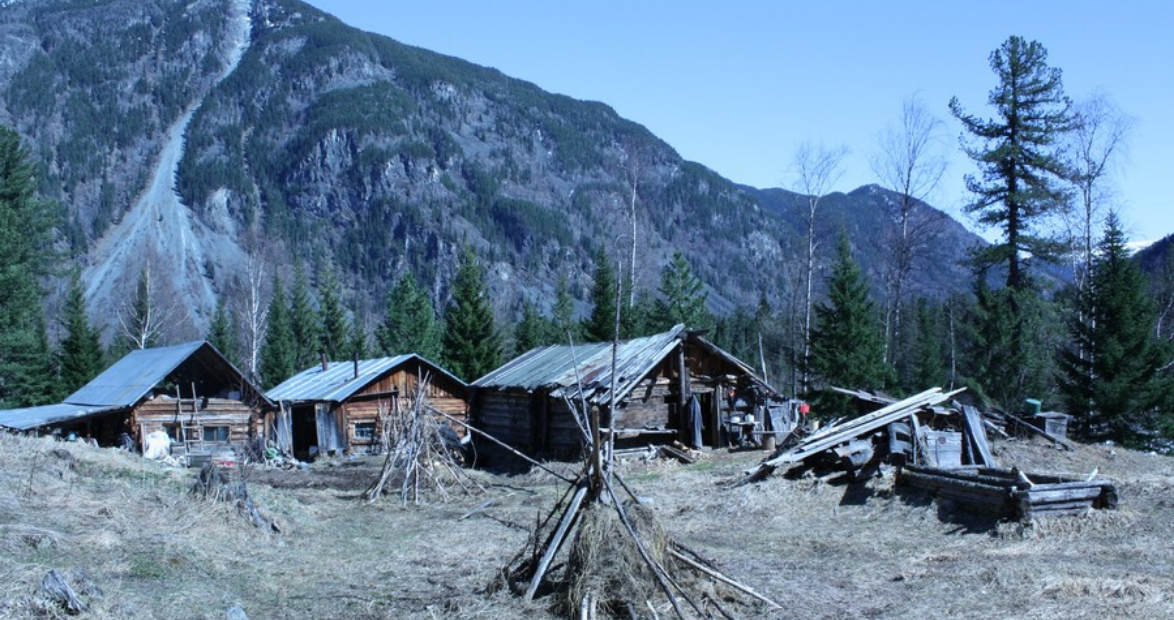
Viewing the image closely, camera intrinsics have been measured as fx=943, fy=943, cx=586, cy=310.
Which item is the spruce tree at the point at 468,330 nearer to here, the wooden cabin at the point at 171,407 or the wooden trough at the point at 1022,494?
the wooden cabin at the point at 171,407

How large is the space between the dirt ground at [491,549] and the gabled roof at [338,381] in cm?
1480

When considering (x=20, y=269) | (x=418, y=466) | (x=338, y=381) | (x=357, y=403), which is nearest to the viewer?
(x=418, y=466)

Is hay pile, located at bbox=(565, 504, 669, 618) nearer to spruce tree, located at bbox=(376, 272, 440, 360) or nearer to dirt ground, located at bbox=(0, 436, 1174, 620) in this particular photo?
dirt ground, located at bbox=(0, 436, 1174, 620)

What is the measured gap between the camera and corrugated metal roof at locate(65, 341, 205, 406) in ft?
110

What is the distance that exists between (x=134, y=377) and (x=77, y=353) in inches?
769

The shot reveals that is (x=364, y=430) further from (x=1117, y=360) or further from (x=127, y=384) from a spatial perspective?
(x=1117, y=360)

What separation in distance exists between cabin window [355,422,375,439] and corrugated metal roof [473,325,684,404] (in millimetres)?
5220

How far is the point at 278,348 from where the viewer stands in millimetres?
61062

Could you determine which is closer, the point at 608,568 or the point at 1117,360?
the point at 608,568

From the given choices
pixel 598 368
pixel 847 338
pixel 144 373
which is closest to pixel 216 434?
pixel 144 373

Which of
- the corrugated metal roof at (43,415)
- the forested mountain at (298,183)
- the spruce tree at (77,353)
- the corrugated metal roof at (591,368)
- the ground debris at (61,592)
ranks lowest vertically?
the ground debris at (61,592)

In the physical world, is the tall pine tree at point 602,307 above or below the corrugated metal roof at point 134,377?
above

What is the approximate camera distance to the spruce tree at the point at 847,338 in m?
37.9

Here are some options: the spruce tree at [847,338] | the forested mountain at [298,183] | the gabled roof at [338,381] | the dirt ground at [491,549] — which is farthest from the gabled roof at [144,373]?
the forested mountain at [298,183]
